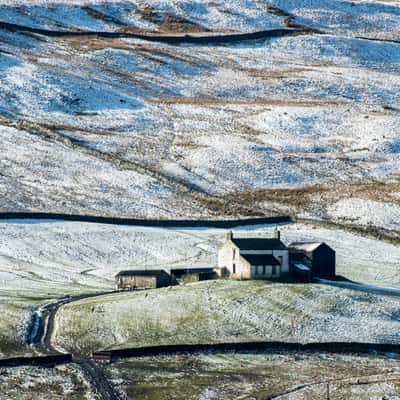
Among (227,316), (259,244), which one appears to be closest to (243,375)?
(227,316)

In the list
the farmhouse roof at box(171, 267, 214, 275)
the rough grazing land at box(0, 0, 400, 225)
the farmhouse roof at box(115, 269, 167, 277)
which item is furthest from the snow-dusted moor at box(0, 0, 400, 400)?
the rough grazing land at box(0, 0, 400, 225)

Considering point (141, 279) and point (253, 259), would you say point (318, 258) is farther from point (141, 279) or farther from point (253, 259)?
point (141, 279)

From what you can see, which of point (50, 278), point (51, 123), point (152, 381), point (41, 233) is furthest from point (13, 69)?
point (152, 381)

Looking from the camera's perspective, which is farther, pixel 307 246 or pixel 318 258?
pixel 307 246

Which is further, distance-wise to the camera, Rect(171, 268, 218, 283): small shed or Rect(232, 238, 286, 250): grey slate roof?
Rect(171, 268, 218, 283): small shed

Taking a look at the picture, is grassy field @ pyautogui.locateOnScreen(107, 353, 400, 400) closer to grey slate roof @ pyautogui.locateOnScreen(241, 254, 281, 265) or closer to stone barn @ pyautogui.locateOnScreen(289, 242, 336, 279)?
grey slate roof @ pyautogui.locateOnScreen(241, 254, 281, 265)

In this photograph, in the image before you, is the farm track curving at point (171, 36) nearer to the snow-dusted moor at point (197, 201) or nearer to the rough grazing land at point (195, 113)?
Answer: the snow-dusted moor at point (197, 201)
